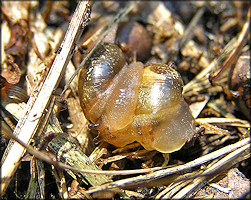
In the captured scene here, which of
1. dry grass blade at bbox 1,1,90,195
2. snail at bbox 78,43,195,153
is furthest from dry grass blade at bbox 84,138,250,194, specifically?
dry grass blade at bbox 1,1,90,195

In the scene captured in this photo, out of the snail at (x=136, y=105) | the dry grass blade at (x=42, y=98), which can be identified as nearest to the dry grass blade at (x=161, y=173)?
the snail at (x=136, y=105)

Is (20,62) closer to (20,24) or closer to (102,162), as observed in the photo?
(20,24)

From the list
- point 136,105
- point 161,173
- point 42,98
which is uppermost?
point 42,98

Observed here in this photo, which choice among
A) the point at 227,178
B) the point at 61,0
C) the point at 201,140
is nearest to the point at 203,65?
the point at 201,140

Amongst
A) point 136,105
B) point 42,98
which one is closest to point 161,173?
point 136,105

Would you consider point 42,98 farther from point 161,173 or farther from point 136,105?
point 161,173
